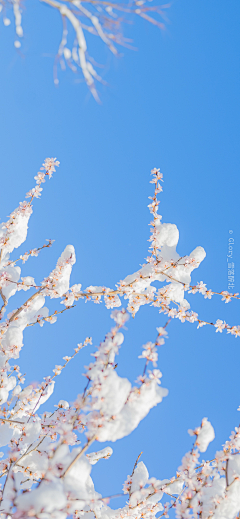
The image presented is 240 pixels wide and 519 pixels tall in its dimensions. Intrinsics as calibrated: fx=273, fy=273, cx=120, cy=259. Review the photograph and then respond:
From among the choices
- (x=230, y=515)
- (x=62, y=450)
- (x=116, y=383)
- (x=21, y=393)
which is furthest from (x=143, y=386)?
(x=21, y=393)

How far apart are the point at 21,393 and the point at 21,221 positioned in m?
2.46

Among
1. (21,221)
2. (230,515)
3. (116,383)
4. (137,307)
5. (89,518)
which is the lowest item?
(89,518)

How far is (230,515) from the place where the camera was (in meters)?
2.44

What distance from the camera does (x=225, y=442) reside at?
9.49ft

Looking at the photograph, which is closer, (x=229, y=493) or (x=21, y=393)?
(x=229, y=493)

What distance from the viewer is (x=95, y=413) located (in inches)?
65.9

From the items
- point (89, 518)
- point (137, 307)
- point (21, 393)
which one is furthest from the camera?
point (137, 307)

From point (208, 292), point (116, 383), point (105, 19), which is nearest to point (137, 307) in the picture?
point (208, 292)

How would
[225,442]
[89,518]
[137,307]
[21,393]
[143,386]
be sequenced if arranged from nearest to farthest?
[143,386] → [225,442] → [89,518] → [21,393] → [137,307]

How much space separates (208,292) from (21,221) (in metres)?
2.92

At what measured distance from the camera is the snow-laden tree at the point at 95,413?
162cm

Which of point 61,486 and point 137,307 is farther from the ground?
point 137,307

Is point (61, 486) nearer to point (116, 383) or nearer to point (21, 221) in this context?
point (116, 383)

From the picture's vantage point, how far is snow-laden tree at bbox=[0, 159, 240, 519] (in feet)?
5.31
